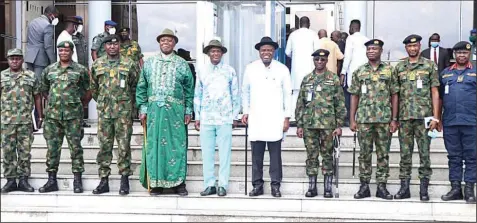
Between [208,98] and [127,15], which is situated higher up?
[127,15]

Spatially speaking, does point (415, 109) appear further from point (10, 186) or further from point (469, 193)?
point (10, 186)

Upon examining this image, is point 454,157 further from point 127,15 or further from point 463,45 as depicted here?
point 127,15

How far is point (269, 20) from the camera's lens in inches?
403

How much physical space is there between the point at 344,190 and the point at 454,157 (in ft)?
4.29

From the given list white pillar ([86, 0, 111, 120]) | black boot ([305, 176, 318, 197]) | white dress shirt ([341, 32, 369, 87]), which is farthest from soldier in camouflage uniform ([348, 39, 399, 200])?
white pillar ([86, 0, 111, 120])

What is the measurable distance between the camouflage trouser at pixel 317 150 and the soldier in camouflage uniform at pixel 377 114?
1.17 feet

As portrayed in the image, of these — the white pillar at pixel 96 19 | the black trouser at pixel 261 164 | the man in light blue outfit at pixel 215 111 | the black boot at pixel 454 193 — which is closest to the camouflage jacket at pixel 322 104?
the black trouser at pixel 261 164

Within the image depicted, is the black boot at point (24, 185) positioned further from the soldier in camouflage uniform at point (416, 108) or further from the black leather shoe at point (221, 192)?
the soldier in camouflage uniform at point (416, 108)

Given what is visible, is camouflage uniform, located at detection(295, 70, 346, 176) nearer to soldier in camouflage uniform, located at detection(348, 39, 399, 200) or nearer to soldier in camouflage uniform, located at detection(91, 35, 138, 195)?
soldier in camouflage uniform, located at detection(348, 39, 399, 200)

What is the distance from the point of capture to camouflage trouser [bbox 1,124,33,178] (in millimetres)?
7738

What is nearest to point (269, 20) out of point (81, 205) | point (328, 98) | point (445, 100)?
point (328, 98)

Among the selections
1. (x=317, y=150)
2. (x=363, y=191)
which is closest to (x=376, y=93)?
(x=317, y=150)

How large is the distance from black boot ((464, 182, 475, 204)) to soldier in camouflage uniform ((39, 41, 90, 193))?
4473 millimetres

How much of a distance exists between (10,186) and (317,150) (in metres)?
3.75
